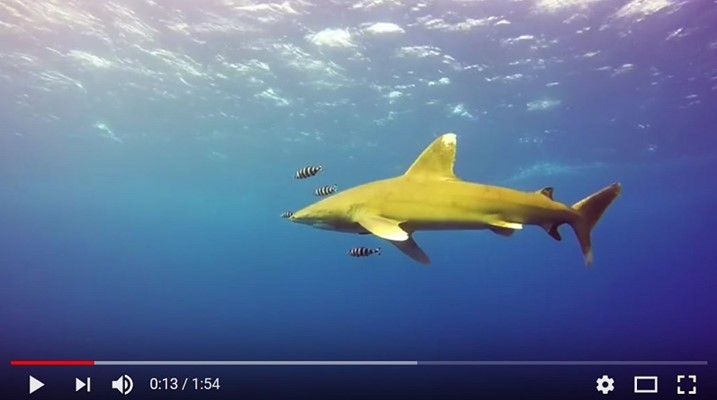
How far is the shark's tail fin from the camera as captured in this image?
3.48 m

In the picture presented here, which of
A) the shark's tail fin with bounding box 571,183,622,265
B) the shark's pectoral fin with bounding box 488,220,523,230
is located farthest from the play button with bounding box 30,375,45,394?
the shark's tail fin with bounding box 571,183,622,265

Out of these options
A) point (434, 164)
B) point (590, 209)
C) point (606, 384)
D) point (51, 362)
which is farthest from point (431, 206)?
point (51, 362)

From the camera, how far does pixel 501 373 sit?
3752 millimetres

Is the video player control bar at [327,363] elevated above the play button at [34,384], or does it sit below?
above

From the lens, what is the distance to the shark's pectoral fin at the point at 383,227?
9.31 feet

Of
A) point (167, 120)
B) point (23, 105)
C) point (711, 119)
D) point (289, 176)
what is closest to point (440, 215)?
point (711, 119)

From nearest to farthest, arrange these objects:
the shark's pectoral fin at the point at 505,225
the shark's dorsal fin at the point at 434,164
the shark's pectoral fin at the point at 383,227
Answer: the shark's pectoral fin at the point at 383,227 < the shark's pectoral fin at the point at 505,225 < the shark's dorsal fin at the point at 434,164

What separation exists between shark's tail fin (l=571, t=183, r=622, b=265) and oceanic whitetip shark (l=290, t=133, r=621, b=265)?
26cm

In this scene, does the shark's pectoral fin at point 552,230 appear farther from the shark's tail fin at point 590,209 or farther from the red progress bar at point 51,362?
the red progress bar at point 51,362

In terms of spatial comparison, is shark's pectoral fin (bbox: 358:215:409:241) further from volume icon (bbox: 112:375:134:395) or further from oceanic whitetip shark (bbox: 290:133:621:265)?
volume icon (bbox: 112:375:134:395)

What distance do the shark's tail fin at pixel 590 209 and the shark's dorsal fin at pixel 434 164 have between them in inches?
38.8

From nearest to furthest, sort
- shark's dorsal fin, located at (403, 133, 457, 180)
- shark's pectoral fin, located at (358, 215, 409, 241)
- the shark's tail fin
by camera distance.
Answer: shark's pectoral fin, located at (358, 215, 409, 241) → shark's dorsal fin, located at (403, 133, 457, 180) → the shark's tail fin

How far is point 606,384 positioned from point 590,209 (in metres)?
1.25

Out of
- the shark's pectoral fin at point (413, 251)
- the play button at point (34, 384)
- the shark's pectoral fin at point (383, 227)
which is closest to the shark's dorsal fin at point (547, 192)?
the shark's pectoral fin at point (413, 251)
